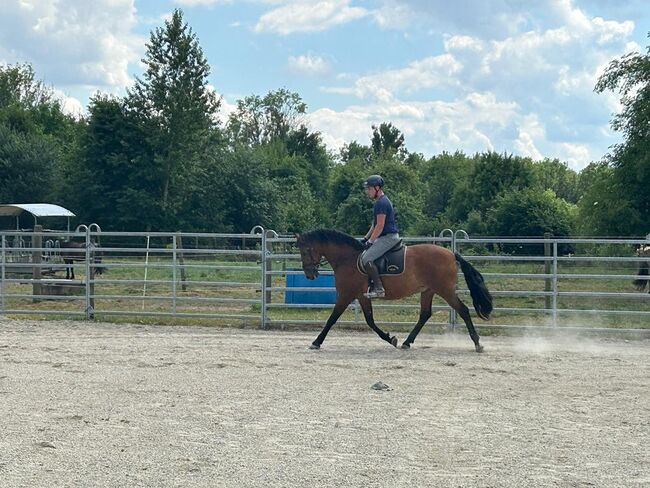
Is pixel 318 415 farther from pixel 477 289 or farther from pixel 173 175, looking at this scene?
pixel 173 175

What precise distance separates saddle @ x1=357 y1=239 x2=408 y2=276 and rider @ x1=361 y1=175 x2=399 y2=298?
7cm

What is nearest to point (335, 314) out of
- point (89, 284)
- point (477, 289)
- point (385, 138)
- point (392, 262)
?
point (392, 262)

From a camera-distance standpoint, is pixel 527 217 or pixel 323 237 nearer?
pixel 323 237

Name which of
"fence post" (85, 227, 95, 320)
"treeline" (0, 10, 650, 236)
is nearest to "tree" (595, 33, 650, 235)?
"treeline" (0, 10, 650, 236)

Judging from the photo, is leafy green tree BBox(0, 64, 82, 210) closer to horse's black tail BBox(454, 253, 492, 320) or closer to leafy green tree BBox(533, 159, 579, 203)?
horse's black tail BBox(454, 253, 492, 320)

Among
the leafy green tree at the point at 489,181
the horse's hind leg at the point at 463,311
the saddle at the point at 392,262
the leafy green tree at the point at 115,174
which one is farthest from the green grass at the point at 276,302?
the leafy green tree at the point at 489,181

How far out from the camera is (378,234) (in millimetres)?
10359

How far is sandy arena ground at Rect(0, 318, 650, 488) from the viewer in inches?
192

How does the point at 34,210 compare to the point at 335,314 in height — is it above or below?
above

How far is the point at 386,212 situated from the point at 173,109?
33033 millimetres

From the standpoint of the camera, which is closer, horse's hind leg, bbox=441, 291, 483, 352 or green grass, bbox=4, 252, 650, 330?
horse's hind leg, bbox=441, 291, 483, 352

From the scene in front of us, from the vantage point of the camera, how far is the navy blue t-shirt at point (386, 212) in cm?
1028

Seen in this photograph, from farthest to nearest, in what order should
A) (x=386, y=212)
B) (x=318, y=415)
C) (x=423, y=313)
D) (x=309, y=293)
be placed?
(x=309, y=293)
(x=423, y=313)
(x=386, y=212)
(x=318, y=415)

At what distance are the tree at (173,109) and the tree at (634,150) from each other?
22559 mm
